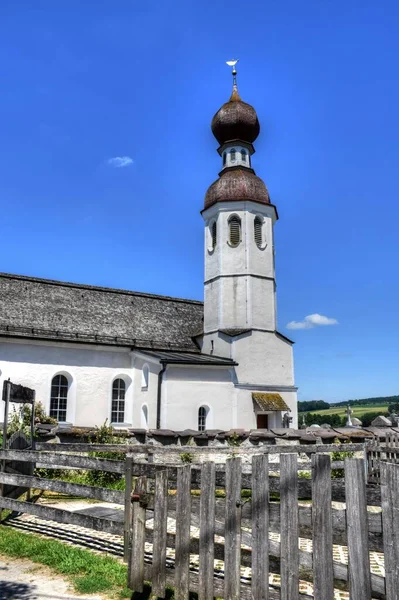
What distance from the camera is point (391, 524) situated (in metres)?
3.62

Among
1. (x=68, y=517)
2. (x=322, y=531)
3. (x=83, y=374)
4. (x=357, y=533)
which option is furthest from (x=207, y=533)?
(x=83, y=374)

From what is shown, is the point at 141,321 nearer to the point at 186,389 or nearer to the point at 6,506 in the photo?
the point at 186,389

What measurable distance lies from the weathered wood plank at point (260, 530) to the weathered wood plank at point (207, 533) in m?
0.55

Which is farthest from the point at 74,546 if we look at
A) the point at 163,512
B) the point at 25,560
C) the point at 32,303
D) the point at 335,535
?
the point at 32,303

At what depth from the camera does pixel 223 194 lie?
105 ft

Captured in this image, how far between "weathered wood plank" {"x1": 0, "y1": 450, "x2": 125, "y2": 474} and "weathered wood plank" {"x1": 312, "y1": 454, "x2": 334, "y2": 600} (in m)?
3.78

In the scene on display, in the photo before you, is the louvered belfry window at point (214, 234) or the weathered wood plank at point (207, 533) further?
the louvered belfry window at point (214, 234)

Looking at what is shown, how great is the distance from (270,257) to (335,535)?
28534 millimetres

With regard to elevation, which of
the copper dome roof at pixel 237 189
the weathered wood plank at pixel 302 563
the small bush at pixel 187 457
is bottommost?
the small bush at pixel 187 457

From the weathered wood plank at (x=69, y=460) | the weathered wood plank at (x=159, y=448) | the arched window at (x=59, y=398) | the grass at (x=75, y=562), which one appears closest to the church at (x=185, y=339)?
the arched window at (x=59, y=398)

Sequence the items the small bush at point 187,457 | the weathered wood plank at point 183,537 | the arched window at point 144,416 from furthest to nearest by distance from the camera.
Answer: the arched window at point 144,416 → the small bush at point 187,457 → the weathered wood plank at point 183,537

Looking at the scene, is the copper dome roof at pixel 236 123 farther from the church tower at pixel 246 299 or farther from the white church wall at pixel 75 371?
the white church wall at pixel 75 371

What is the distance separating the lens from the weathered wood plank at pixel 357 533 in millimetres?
3746

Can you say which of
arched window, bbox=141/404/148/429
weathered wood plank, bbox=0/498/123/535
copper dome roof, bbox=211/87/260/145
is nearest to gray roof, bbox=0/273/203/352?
arched window, bbox=141/404/148/429
